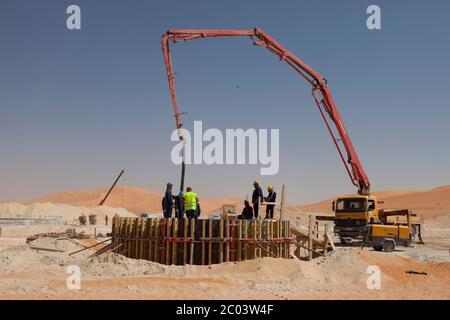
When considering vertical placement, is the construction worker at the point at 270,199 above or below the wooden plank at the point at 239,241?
above

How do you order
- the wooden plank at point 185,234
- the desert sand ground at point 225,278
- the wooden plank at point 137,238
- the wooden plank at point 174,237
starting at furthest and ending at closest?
the wooden plank at point 137,238, the wooden plank at point 174,237, the wooden plank at point 185,234, the desert sand ground at point 225,278

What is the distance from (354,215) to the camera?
26625mm

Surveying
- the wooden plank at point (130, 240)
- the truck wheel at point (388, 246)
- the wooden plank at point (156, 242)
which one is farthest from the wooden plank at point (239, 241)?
the truck wheel at point (388, 246)

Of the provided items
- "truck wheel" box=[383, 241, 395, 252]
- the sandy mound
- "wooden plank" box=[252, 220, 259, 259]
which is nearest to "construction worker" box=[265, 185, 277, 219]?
"wooden plank" box=[252, 220, 259, 259]

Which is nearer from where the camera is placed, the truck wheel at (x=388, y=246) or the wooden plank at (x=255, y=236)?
the wooden plank at (x=255, y=236)

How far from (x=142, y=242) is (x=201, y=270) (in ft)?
9.01

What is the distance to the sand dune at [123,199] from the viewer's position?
114 metres

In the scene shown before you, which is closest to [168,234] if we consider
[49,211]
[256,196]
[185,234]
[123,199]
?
[185,234]

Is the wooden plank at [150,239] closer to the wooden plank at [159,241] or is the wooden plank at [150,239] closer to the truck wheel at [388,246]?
the wooden plank at [159,241]

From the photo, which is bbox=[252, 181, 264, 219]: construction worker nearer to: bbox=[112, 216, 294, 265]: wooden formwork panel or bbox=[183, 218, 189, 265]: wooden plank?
bbox=[112, 216, 294, 265]: wooden formwork panel

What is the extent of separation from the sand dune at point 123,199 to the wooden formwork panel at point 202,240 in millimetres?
89057

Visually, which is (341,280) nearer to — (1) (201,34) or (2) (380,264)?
(2) (380,264)

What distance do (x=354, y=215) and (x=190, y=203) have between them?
13.1 m
